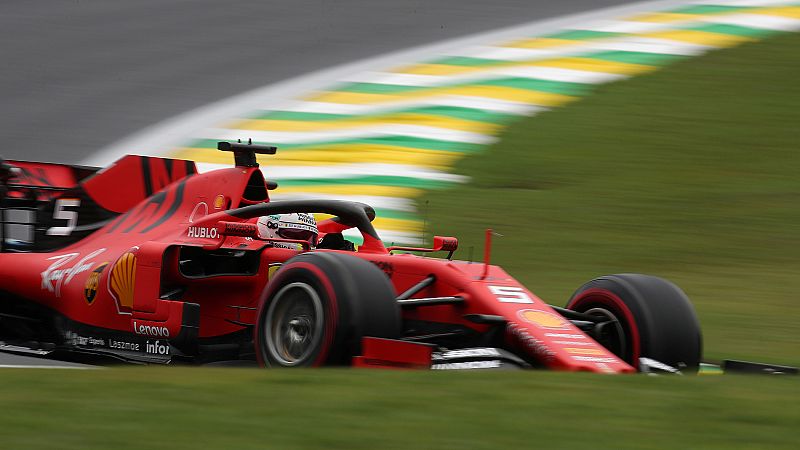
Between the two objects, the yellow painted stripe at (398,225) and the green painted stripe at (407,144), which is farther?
the green painted stripe at (407,144)

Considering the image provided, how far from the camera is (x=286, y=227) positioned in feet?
25.8

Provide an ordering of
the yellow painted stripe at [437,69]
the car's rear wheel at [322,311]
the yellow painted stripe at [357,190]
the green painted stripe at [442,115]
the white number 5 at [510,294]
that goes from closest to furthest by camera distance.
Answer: the car's rear wheel at [322,311]
the white number 5 at [510,294]
the yellow painted stripe at [357,190]
the green painted stripe at [442,115]
the yellow painted stripe at [437,69]

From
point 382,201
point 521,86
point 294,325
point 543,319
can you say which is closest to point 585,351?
point 543,319

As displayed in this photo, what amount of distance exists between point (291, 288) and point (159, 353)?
4.28ft

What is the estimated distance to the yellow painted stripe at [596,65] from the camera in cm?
1576

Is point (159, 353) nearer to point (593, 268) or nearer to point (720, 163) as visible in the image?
point (593, 268)

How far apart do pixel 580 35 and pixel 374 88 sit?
314 centimetres

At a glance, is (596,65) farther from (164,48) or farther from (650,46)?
(164,48)

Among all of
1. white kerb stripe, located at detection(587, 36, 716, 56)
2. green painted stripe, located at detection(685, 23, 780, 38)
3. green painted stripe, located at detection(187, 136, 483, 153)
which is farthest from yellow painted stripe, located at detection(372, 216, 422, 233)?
green painted stripe, located at detection(685, 23, 780, 38)

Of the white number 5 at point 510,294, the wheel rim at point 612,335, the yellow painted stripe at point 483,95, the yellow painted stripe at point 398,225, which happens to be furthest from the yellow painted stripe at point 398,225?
the white number 5 at point 510,294

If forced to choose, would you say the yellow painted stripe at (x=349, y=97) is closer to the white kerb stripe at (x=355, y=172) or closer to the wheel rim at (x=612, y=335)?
the white kerb stripe at (x=355, y=172)

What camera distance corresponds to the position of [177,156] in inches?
551

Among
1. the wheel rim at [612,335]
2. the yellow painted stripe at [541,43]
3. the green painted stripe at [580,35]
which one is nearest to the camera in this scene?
the wheel rim at [612,335]

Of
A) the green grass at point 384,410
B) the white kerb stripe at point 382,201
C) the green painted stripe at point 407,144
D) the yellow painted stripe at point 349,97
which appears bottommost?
the green grass at point 384,410
